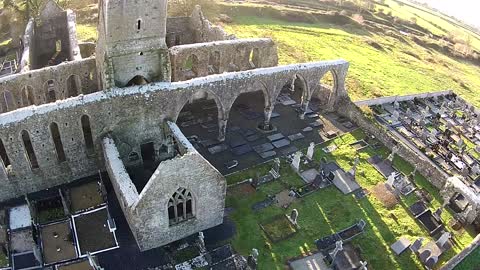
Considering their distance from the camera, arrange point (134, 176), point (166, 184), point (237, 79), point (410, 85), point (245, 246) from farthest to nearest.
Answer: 1. point (410, 85)
2. point (237, 79)
3. point (134, 176)
4. point (245, 246)
5. point (166, 184)

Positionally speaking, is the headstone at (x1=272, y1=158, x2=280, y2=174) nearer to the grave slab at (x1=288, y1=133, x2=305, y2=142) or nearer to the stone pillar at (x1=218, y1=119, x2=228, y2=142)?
the grave slab at (x1=288, y1=133, x2=305, y2=142)

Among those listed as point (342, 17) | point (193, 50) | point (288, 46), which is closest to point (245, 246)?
point (193, 50)

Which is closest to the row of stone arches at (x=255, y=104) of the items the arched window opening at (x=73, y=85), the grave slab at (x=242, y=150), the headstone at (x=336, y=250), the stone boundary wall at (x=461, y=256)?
the grave slab at (x=242, y=150)

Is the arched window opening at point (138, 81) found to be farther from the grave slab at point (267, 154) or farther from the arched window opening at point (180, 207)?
the grave slab at point (267, 154)

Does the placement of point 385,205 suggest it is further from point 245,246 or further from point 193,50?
point 193,50

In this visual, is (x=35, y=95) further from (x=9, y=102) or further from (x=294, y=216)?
(x=294, y=216)

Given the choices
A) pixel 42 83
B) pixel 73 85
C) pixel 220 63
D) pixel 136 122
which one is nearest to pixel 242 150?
pixel 136 122

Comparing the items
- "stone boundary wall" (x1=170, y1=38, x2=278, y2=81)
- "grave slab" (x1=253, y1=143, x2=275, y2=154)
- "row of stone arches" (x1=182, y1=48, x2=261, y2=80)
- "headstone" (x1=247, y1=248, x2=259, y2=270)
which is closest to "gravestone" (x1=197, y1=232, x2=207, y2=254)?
"headstone" (x1=247, y1=248, x2=259, y2=270)
